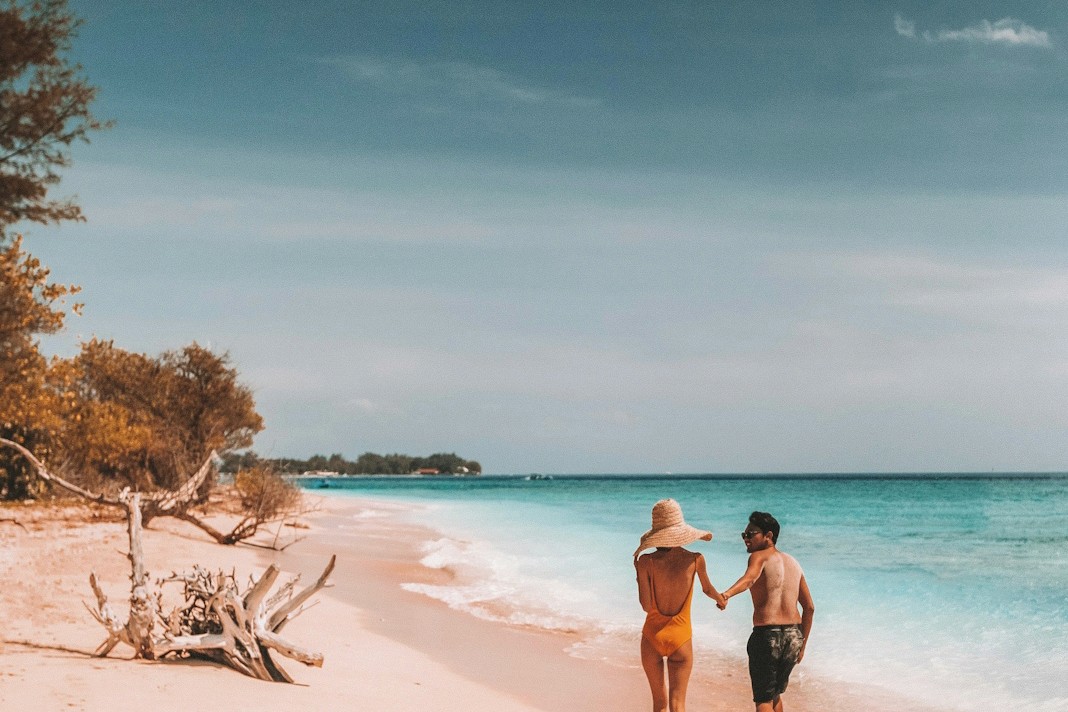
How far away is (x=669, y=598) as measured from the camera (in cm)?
582

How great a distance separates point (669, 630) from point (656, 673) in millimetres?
353

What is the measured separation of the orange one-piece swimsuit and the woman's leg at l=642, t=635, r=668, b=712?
2.7 inches

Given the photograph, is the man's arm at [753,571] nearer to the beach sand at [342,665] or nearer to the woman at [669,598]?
the woman at [669,598]

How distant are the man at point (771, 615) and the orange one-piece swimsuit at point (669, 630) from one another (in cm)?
56

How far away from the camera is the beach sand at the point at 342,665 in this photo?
6.78m

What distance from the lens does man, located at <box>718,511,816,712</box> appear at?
6074mm

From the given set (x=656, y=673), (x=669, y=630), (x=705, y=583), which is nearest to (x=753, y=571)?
(x=705, y=583)

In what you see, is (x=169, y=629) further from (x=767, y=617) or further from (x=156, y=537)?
(x=156, y=537)

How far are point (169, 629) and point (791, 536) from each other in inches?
1107

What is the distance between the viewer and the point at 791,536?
105 ft

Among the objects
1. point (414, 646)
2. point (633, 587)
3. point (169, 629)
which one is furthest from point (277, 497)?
point (169, 629)

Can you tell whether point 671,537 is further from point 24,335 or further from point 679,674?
point 24,335

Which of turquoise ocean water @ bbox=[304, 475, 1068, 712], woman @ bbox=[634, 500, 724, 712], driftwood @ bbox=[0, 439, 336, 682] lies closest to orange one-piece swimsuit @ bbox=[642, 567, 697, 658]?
woman @ bbox=[634, 500, 724, 712]

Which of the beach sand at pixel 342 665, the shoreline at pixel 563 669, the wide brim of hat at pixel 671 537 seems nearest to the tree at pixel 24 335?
the beach sand at pixel 342 665
